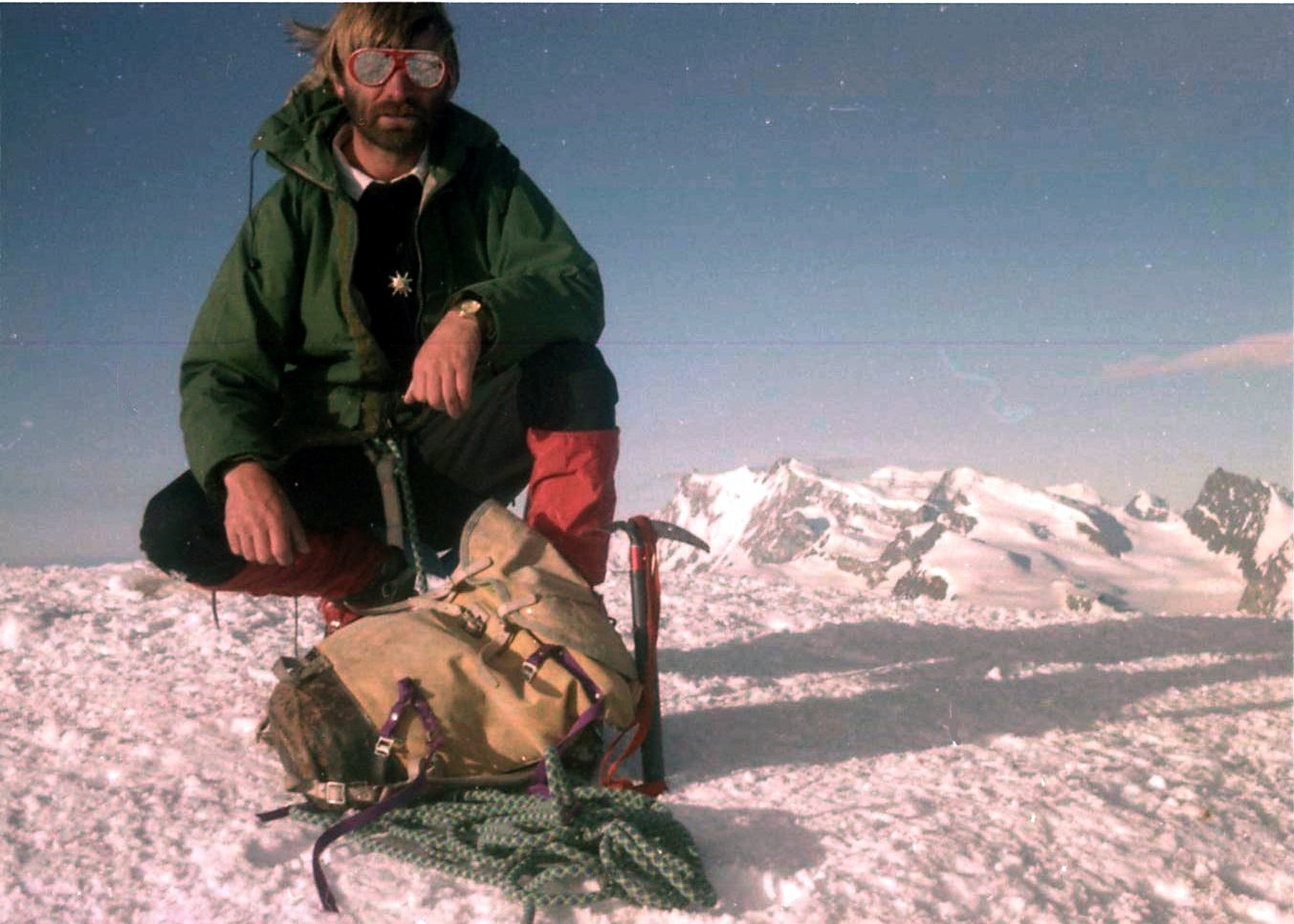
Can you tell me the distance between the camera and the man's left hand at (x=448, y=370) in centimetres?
237

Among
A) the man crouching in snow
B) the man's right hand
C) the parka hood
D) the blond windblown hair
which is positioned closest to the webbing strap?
the man crouching in snow

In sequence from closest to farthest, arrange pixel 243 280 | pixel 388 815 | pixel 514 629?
pixel 388 815
pixel 514 629
pixel 243 280

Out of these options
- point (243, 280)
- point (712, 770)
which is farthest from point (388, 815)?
point (243, 280)

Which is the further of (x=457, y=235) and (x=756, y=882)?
(x=457, y=235)

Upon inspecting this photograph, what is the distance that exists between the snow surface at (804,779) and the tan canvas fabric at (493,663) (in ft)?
0.97

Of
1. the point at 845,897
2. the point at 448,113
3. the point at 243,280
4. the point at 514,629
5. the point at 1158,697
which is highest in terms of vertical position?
the point at 448,113

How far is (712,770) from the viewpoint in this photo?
8.57 ft

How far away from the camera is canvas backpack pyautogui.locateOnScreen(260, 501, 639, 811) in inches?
83.9

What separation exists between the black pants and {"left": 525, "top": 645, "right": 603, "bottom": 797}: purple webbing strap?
0.61 metres

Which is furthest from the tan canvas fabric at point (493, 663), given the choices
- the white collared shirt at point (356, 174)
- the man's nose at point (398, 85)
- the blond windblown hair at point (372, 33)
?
the blond windblown hair at point (372, 33)

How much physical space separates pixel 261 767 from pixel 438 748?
0.73m

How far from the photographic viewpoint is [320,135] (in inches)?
115

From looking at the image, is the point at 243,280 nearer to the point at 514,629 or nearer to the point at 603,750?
the point at 514,629

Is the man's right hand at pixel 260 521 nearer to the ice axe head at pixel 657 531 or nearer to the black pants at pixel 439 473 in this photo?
the black pants at pixel 439 473
